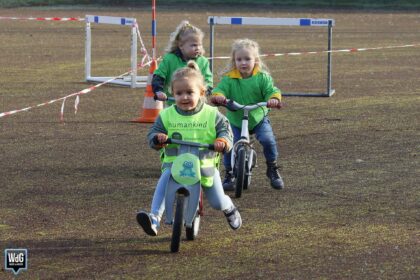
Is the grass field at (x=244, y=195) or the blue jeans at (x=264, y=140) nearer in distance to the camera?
the grass field at (x=244, y=195)

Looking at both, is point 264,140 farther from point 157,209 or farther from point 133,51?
point 133,51

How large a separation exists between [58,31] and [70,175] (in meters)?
25.0

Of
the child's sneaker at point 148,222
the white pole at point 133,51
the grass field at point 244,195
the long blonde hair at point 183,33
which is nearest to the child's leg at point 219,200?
the grass field at point 244,195

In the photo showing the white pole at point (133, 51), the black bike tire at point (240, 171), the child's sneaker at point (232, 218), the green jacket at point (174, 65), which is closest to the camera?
the child's sneaker at point (232, 218)

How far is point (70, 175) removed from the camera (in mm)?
11234

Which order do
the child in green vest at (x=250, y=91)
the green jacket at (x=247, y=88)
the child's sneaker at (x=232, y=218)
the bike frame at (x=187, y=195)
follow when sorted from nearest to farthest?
1. the bike frame at (x=187, y=195)
2. the child's sneaker at (x=232, y=218)
3. the child in green vest at (x=250, y=91)
4. the green jacket at (x=247, y=88)

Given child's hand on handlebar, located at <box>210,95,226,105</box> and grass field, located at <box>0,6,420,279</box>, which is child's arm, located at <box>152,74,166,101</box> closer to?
child's hand on handlebar, located at <box>210,95,226,105</box>

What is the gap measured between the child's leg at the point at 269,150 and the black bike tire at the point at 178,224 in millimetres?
2616

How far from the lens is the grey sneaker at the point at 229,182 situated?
10.6 meters

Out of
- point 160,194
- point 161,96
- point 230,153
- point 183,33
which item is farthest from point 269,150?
point 160,194

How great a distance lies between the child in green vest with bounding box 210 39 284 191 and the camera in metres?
10.6

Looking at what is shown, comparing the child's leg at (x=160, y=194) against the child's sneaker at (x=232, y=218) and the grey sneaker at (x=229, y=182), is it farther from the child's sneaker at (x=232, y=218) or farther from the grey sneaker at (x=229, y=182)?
the grey sneaker at (x=229, y=182)

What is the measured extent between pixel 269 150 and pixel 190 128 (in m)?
2.56

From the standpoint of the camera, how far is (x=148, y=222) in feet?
26.5
